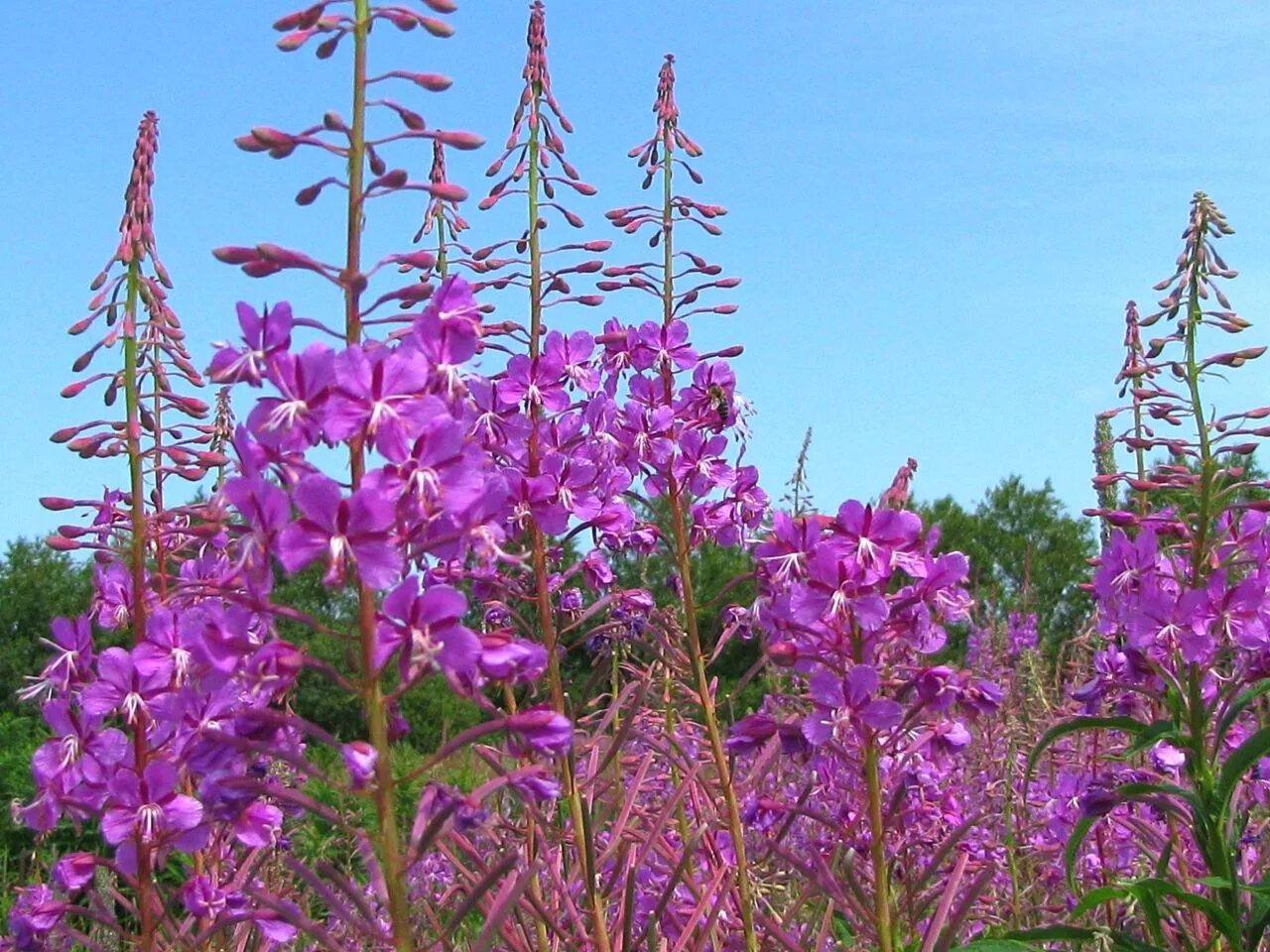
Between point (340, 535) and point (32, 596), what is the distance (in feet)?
41.3

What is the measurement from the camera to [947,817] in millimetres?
4641

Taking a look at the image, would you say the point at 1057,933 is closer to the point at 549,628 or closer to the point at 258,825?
the point at 549,628

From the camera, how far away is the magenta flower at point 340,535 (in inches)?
85.7

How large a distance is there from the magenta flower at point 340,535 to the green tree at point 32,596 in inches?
463

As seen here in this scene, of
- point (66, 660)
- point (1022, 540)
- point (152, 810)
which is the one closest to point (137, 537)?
point (66, 660)

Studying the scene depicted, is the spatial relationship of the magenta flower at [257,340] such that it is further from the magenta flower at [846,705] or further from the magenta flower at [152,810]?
the magenta flower at [846,705]

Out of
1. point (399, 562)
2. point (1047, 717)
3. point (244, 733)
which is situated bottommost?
point (1047, 717)

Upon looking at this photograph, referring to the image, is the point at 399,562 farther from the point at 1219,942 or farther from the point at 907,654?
the point at 1219,942

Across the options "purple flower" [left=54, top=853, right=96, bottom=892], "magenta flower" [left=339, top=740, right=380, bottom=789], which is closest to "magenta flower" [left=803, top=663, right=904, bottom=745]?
"magenta flower" [left=339, top=740, right=380, bottom=789]

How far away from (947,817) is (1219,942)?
915mm

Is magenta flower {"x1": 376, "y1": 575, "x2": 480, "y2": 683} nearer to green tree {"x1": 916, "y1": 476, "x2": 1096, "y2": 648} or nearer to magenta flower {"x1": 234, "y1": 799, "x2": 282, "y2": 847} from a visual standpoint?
magenta flower {"x1": 234, "y1": 799, "x2": 282, "y2": 847}

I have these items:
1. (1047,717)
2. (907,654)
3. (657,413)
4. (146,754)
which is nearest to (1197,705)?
(907,654)

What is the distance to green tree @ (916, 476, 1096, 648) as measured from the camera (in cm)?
1994

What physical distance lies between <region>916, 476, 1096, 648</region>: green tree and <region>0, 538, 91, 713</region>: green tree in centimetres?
1208
